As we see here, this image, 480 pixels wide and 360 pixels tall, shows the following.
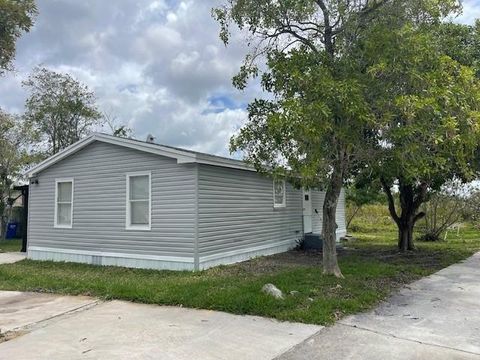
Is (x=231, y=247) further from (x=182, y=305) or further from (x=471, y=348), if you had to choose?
(x=471, y=348)

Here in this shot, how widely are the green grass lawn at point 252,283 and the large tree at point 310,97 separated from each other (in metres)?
1.12

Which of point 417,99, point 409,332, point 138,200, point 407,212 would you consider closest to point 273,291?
point 409,332

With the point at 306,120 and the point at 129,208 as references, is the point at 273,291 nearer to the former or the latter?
the point at 306,120

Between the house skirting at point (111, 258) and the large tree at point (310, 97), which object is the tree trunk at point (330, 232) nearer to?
the large tree at point (310, 97)

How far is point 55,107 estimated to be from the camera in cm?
2212

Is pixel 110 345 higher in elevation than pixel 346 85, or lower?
lower

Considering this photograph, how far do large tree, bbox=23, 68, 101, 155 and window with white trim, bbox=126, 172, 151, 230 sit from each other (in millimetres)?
12605

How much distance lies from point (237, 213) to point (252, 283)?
3.78m

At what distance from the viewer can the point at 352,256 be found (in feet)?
42.9

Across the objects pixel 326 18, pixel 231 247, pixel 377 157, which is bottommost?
pixel 231 247

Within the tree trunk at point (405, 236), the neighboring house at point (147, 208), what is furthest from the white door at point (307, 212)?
the tree trunk at point (405, 236)

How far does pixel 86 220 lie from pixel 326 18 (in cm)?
805

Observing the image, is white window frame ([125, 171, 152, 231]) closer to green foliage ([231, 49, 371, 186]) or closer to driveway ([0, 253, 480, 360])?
green foliage ([231, 49, 371, 186])

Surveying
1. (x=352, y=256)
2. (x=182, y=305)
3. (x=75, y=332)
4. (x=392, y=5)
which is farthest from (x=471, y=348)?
(x=352, y=256)
